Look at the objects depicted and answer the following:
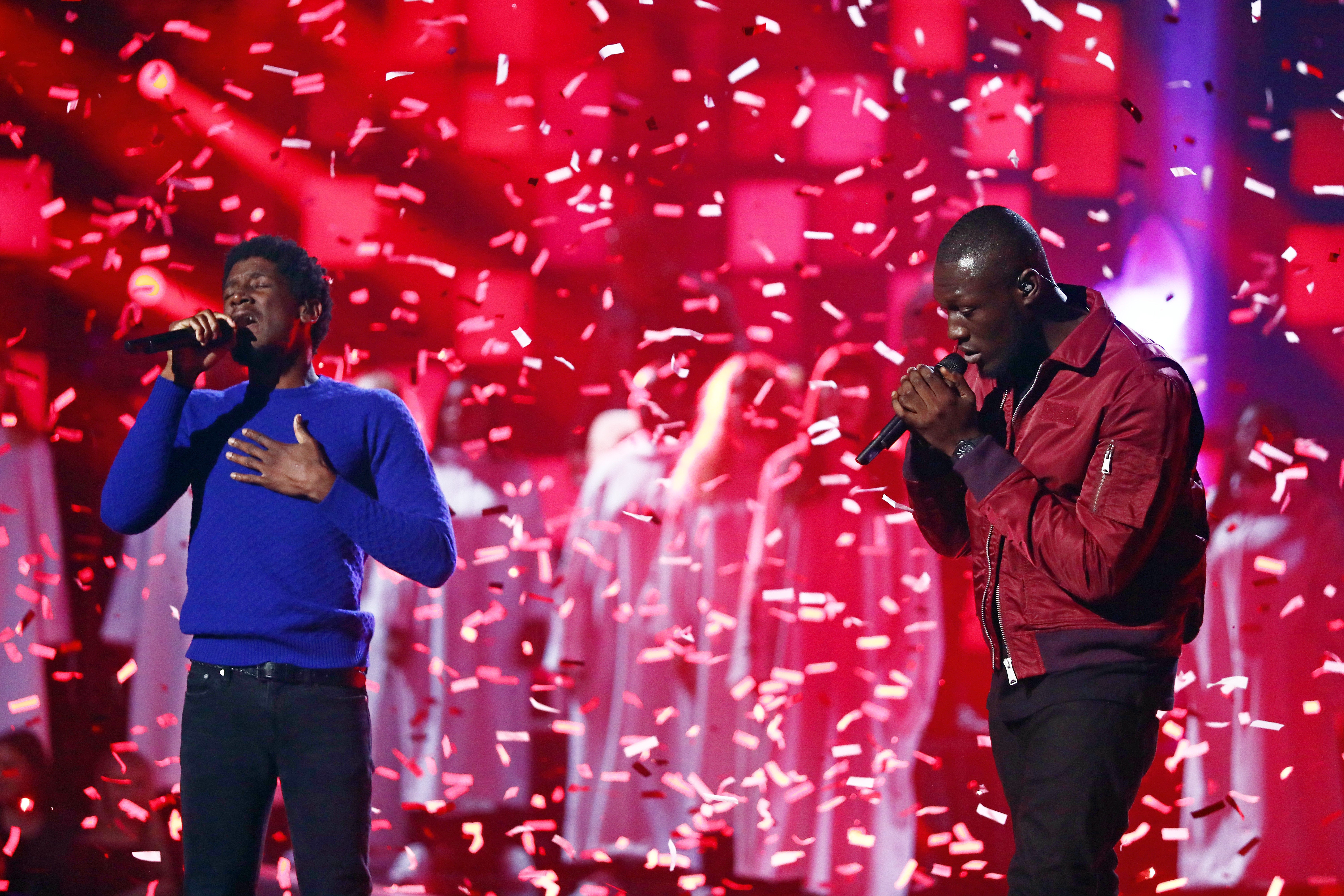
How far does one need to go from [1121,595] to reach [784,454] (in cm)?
214

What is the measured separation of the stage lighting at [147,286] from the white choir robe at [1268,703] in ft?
12.2

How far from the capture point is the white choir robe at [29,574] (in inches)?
140

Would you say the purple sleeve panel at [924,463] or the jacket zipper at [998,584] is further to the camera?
the purple sleeve panel at [924,463]

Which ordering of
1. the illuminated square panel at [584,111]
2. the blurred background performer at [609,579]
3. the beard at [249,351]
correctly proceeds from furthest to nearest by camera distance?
A: 1. the illuminated square panel at [584,111]
2. the blurred background performer at [609,579]
3. the beard at [249,351]

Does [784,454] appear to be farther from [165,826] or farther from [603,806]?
[165,826]

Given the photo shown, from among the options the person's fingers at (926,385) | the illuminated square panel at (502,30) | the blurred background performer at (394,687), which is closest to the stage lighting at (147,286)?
the blurred background performer at (394,687)

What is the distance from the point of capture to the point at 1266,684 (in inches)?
142

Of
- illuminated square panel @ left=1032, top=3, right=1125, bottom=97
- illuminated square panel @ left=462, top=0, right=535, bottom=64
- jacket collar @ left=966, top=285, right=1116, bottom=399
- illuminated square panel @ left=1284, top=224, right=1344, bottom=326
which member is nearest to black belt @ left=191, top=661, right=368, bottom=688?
jacket collar @ left=966, top=285, right=1116, bottom=399

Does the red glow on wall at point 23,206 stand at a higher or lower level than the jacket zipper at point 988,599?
higher

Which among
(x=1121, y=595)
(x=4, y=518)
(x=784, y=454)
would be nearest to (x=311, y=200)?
(x=4, y=518)

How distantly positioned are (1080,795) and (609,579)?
2.31m

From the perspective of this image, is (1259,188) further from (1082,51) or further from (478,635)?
(478,635)

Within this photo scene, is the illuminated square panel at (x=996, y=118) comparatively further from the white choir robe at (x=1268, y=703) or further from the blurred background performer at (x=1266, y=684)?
the white choir robe at (x=1268, y=703)

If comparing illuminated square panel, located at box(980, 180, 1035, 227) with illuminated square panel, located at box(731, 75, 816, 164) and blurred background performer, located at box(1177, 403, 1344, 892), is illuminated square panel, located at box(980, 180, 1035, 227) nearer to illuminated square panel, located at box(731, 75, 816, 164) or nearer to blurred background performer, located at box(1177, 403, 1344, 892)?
illuminated square panel, located at box(731, 75, 816, 164)
